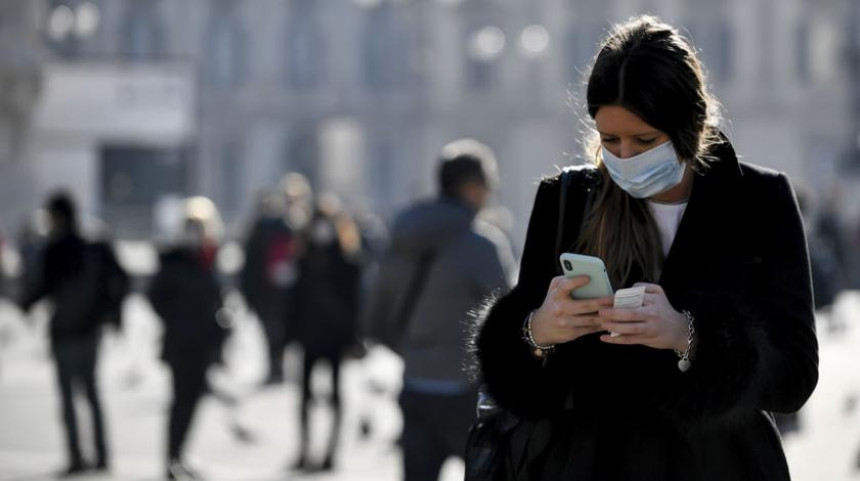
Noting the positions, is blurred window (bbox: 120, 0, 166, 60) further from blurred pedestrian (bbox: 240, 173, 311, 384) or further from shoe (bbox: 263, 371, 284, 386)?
blurred pedestrian (bbox: 240, 173, 311, 384)

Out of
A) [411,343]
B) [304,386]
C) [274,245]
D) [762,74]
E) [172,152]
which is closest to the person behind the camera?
[411,343]

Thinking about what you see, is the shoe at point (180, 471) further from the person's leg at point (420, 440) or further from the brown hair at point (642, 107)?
the brown hair at point (642, 107)

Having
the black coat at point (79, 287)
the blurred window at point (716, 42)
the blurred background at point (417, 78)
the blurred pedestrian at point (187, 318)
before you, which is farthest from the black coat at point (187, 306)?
the blurred window at point (716, 42)

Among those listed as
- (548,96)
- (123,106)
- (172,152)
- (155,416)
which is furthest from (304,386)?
(548,96)

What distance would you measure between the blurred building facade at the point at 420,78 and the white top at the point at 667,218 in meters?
61.7

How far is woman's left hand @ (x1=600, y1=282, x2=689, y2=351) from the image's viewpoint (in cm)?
328

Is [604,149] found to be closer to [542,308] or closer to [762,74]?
[542,308]

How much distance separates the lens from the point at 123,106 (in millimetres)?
41219

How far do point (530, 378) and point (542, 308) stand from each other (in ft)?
0.50

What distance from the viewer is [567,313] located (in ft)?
11.0

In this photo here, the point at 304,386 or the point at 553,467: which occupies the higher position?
the point at 553,467

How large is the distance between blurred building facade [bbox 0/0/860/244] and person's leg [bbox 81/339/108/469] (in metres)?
53.9

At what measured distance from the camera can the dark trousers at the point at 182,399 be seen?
11000 mm

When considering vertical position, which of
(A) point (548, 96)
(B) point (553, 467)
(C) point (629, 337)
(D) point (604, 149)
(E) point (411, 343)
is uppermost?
(D) point (604, 149)
